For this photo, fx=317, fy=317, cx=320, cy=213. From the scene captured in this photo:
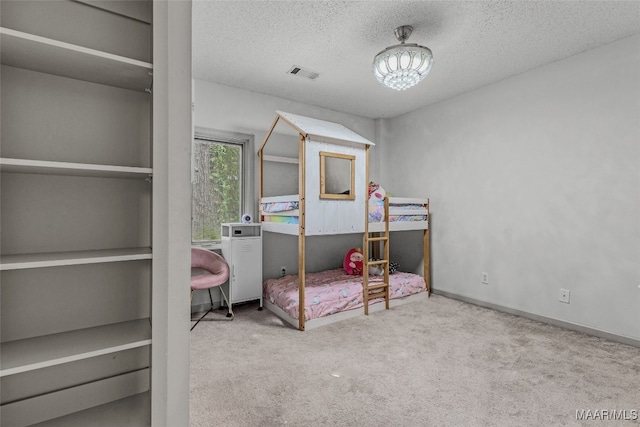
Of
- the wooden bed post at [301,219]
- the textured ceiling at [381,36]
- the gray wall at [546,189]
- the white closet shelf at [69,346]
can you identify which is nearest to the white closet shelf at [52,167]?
the white closet shelf at [69,346]

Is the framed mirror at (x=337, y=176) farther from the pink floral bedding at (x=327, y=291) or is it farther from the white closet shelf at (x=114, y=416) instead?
the white closet shelf at (x=114, y=416)

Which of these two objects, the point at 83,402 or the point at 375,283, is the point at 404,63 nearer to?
the point at 375,283

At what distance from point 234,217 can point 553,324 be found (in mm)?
3450

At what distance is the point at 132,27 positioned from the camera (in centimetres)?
129

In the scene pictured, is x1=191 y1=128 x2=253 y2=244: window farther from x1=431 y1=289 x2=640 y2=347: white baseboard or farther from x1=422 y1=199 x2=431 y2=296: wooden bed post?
x1=431 y1=289 x2=640 y2=347: white baseboard

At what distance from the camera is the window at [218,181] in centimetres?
350

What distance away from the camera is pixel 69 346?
3.56 feet

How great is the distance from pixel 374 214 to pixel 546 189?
5.43 feet

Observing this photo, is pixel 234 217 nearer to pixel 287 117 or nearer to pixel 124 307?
pixel 287 117

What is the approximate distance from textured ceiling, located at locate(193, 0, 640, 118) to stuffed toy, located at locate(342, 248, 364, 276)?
2.06m

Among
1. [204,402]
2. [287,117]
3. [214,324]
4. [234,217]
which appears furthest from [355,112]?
[204,402]

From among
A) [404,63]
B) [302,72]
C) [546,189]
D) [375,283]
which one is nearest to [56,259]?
[404,63]

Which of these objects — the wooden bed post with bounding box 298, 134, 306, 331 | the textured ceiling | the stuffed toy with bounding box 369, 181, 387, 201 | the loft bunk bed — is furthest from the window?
the stuffed toy with bounding box 369, 181, 387, 201

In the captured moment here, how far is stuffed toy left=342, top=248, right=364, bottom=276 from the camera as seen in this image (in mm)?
4047
